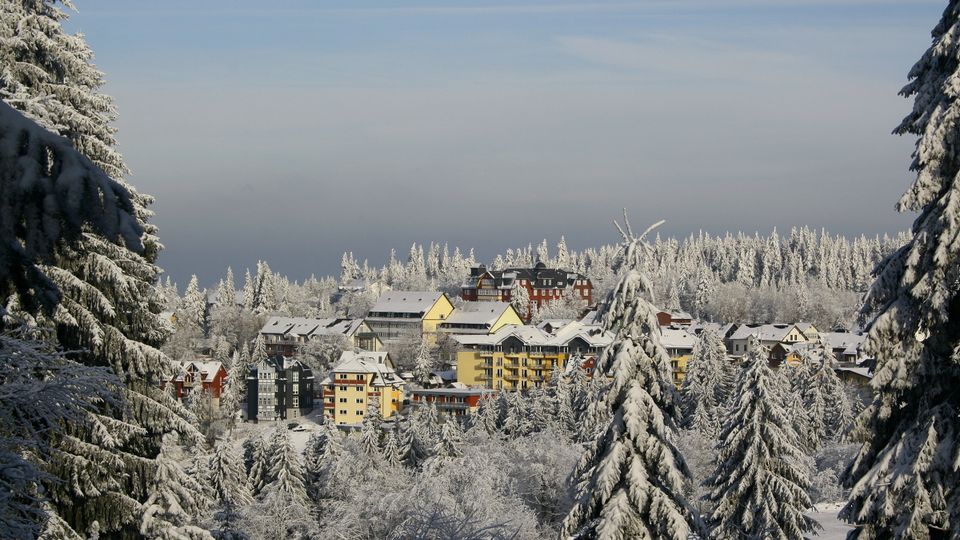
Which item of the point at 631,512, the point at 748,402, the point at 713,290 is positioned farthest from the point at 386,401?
the point at 713,290

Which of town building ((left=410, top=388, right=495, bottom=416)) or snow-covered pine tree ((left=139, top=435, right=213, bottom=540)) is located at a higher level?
snow-covered pine tree ((left=139, top=435, right=213, bottom=540))

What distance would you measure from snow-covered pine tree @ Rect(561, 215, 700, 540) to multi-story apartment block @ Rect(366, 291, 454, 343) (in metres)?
118

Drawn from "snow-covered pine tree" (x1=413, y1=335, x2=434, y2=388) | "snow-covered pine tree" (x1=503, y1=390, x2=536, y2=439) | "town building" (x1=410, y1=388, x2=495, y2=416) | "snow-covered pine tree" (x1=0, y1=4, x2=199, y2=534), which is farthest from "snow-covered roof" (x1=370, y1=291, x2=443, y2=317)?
"snow-covered pine tree" (x1=0, y1=4, x2=199, y2=534)

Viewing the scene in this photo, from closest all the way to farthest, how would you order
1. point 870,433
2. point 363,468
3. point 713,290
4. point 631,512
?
point 870,433 < point 631,512 < point 363,468 < point 713,290

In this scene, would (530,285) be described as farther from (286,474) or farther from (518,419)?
(286,474)

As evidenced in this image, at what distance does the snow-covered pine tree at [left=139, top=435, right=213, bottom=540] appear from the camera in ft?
51.3

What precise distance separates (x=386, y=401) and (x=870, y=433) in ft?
288

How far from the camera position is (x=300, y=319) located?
145875 mm

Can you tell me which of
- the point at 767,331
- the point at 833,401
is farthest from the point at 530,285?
the point at 833,401

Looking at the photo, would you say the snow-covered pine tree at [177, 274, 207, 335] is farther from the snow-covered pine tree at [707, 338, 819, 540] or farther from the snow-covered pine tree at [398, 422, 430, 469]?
the snow-covered pine tree at [707, 338, 819, 540]

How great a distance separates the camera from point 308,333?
139m

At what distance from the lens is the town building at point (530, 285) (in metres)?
166

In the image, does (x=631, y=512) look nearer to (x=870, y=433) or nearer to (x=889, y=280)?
(x=870, y=433)

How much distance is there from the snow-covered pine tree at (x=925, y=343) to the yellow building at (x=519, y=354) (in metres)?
91.6
